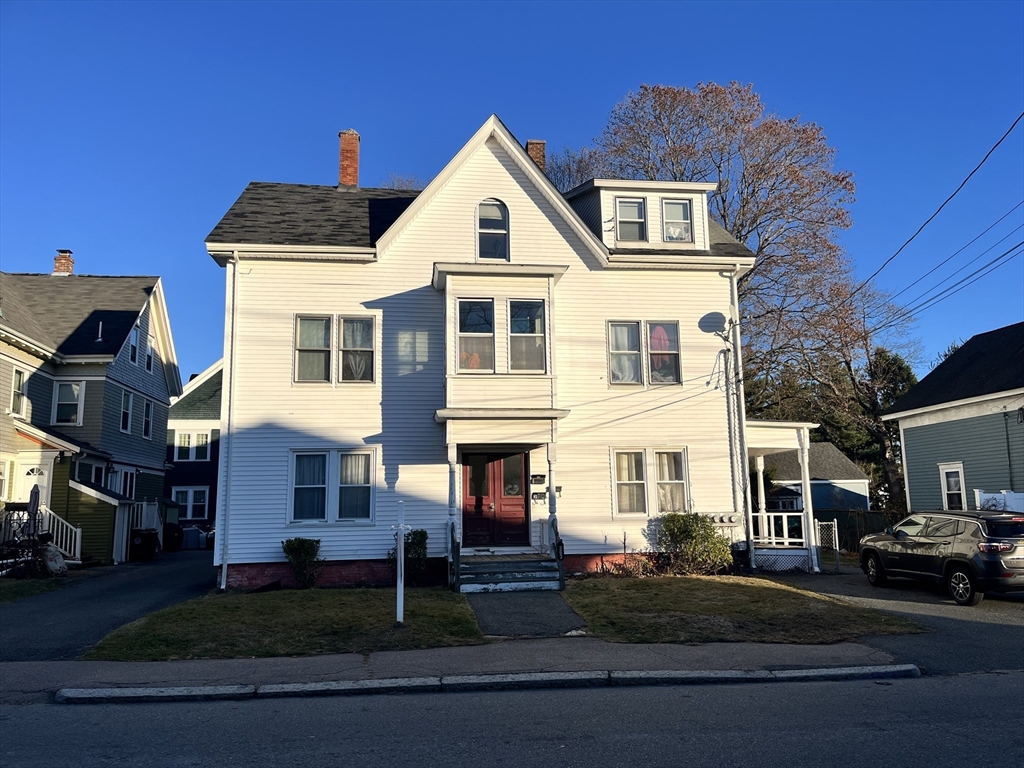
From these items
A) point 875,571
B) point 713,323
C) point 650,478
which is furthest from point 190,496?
point 875,571

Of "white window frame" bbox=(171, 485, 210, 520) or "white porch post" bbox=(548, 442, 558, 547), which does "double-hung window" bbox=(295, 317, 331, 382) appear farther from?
"white window frame" bbox=(171, 485, 210, 520)

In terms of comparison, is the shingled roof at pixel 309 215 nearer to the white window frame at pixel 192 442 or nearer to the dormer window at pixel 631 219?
the dormer window at pixel 631 219

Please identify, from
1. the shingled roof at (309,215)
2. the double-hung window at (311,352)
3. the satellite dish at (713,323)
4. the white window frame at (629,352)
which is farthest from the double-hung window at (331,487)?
the satellite dish at (713,323)

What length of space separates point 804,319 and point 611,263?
45.0 feet

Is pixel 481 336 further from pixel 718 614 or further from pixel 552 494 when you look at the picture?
pixel 718 614

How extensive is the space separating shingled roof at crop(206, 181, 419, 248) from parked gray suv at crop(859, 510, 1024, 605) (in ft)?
41.3

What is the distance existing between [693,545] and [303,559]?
819 cm

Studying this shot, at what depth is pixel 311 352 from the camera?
17016mm

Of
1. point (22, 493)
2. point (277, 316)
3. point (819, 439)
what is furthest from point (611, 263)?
point (819, 439)

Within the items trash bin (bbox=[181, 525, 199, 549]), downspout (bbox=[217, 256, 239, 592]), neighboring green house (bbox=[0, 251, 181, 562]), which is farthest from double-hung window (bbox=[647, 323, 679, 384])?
trash bin (bbox=[181, 525, 199, 549])

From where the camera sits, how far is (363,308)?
17250 millimetres

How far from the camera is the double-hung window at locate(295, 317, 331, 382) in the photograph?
1697 centimetres

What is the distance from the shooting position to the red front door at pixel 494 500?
17.4m

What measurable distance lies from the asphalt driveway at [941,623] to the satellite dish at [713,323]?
18.9 feet
